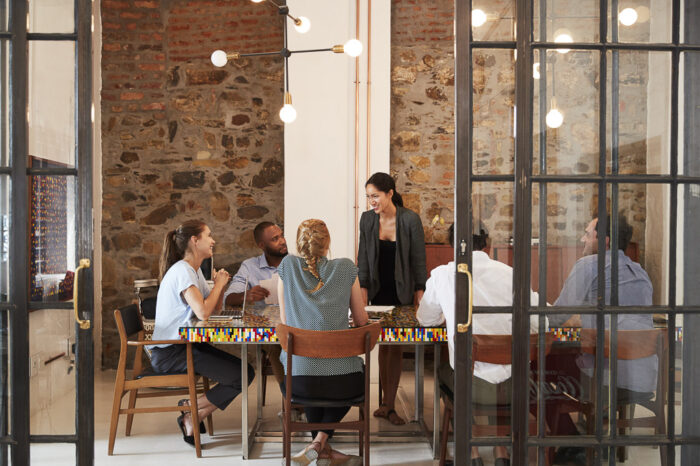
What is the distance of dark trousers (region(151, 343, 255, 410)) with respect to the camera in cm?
425

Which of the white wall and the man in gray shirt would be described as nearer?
the man in gray shirt

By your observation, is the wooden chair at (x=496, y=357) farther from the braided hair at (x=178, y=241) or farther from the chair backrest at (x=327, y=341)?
the braided hair at (x=178, y=241)

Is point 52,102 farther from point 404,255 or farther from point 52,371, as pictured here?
point 404,255

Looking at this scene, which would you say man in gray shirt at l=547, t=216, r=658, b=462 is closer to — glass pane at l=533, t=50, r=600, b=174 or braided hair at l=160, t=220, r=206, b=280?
glass pane at l=533, t=50, r=600, b=174

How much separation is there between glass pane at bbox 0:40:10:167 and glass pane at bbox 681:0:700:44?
2891mm

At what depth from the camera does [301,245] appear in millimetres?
3730

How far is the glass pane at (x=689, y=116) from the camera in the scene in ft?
9.41

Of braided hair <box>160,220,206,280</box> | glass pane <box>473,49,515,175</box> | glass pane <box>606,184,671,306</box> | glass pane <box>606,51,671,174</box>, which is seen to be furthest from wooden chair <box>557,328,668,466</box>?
braided hair <box>160,220,206,280</box>

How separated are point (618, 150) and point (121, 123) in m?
4.93

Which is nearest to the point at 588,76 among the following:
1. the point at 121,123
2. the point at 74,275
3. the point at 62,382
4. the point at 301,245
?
the point at 301,245

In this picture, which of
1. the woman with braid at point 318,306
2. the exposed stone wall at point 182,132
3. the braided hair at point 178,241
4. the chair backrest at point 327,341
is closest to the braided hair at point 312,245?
the woman with braid at point 318,306

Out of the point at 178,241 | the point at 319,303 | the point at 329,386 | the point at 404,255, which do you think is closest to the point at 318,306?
the point at 319,303

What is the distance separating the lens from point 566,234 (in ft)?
9.43

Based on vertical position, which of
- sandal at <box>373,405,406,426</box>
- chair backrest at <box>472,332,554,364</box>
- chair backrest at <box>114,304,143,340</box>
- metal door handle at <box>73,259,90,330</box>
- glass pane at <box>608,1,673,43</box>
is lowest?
sandal at <box>373,405,406,426</box>
